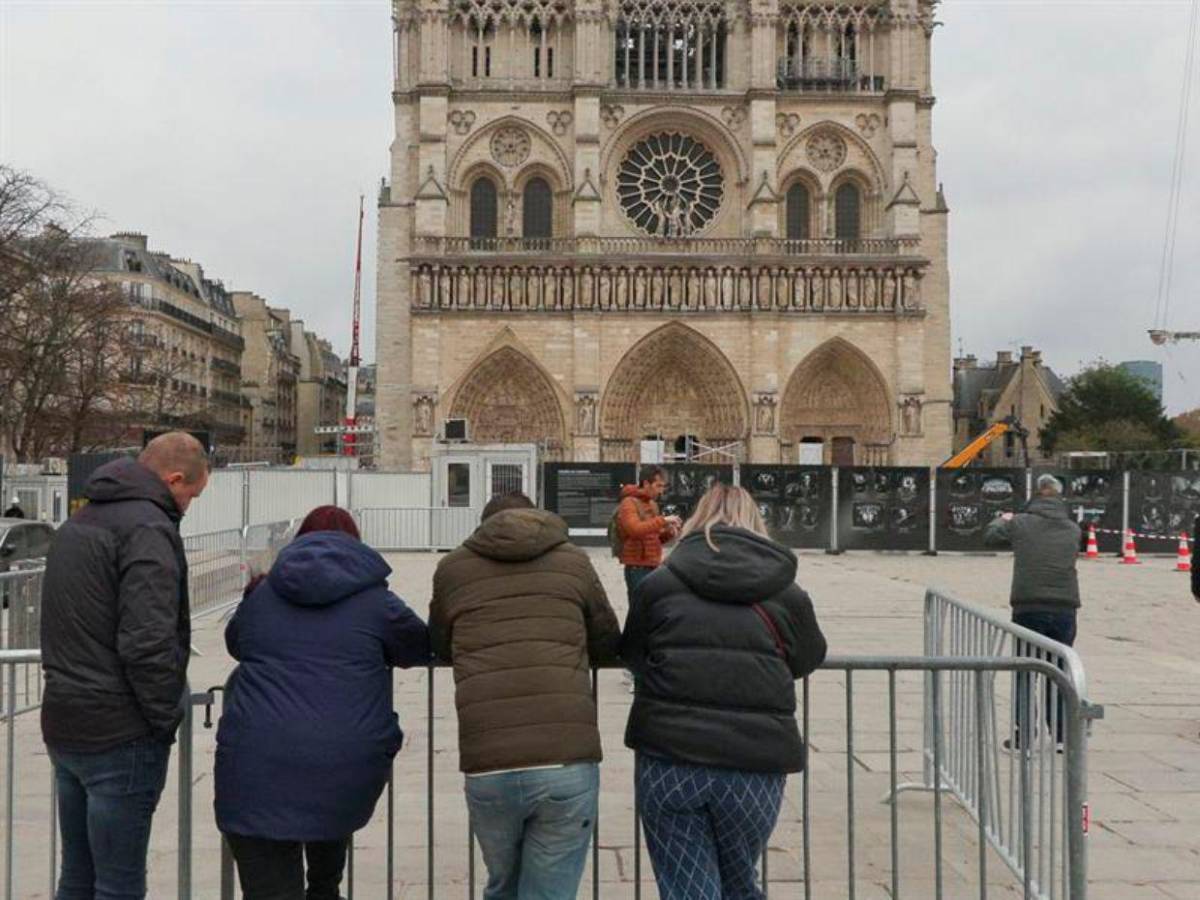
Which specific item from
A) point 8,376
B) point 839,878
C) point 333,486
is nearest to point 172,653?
point 839,878

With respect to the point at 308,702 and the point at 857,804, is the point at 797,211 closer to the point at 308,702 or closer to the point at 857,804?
the point at 857,804

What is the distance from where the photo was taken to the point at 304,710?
3.14 metres

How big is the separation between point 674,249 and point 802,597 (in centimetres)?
3190

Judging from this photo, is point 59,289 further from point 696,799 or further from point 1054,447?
point 1054,447

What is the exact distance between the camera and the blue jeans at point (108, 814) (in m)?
3.33

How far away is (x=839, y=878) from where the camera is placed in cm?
464

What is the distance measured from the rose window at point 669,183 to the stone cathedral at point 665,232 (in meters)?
0.07

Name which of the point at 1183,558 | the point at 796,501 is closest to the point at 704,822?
the point at 1183,558

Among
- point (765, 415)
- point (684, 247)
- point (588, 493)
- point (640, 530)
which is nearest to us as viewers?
point (640, 530)

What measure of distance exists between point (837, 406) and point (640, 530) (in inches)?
1123

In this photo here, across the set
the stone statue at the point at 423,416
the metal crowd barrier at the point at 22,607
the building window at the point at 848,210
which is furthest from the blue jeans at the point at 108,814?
the building window at the point at 848,210

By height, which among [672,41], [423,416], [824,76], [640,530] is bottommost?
[640,530]

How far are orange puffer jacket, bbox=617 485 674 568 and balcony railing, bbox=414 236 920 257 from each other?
86.6ft

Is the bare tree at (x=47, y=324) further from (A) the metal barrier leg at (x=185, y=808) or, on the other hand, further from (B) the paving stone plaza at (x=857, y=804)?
(A) the metal barrier leg at (x=185, y=808)
